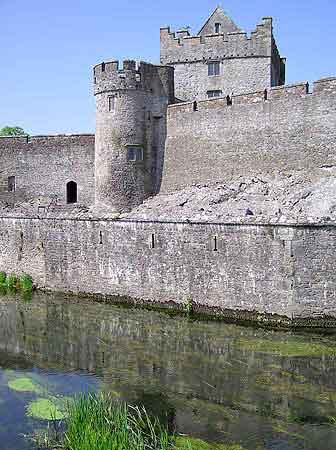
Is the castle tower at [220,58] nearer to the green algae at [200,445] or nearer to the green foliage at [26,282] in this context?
the green foliage at [26,282]

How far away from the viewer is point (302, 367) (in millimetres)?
9633

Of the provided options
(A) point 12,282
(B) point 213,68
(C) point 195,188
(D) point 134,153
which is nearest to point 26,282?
(A) point 12,282

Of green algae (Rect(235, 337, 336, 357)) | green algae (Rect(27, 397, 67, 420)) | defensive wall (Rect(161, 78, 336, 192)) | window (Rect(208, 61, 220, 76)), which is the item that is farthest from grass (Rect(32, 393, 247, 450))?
window (Rect(208, 61, 220, 76))

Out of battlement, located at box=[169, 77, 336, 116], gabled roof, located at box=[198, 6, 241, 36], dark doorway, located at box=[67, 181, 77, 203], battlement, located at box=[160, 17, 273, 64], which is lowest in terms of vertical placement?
dark doorway, located at box=[67, 181, 77, 203]

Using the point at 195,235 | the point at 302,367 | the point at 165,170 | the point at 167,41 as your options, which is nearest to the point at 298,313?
the point at 302,367

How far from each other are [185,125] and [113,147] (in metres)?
2.63

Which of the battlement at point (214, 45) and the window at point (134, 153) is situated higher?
the battlement at point (214, 45)

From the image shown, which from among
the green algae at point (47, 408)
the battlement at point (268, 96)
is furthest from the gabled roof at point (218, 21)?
the green algae at point (47, 408)

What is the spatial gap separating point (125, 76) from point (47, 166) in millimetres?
6066

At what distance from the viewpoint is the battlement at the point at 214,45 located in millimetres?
21672

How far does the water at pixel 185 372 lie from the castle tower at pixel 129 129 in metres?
6.88

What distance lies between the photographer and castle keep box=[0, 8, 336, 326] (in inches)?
470

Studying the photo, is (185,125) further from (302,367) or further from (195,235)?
(302,367)

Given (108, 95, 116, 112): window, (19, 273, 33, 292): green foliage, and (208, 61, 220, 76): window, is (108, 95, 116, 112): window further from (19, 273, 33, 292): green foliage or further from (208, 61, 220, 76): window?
(19, 273, 33, 292): green foliage
